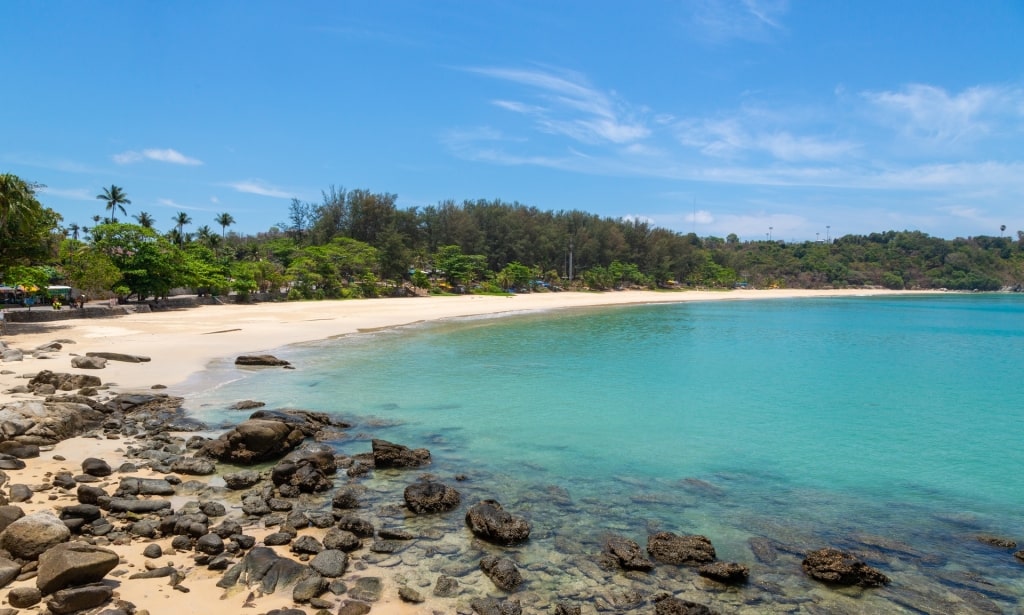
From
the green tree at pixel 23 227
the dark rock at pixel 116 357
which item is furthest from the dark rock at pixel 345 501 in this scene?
the green tree at pixel 23 227

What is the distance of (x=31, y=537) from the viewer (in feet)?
20.6

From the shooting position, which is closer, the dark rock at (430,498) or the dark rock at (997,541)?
the dark rock at (997,541)

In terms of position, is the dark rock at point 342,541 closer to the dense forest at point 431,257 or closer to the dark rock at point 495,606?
the dark rock at point 495,606

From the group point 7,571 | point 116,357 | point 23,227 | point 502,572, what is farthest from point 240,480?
point 23,227

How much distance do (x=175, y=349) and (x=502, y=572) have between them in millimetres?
21034

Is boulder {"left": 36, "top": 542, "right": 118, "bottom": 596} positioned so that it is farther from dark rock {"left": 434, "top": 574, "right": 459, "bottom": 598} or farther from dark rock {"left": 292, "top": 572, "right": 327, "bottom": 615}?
dark rock {"left": 434, "top": 574, "right": 459, "bottom": 598}

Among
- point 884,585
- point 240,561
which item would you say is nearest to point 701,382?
point 884,585

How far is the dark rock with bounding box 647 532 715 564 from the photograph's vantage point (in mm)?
7297

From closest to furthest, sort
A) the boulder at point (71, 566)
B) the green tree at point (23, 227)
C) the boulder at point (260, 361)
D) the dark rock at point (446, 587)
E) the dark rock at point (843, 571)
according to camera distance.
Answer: the boulder at point (71, 566), the dark rock at point (446, 587), the dark rock at point (843, 571), the boulder at point (260, 361), the green tree at point (23, 227)

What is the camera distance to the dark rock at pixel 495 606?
5.98 meters

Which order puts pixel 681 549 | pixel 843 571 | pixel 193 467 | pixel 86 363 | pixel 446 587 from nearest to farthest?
pixel 446 587 → pixel 843 571 → pixel 681 549 → pixel 193 467 → pixel 86 363

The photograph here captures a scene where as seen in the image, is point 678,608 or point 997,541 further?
point 997,541

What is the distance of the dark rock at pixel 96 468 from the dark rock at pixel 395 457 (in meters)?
4.24

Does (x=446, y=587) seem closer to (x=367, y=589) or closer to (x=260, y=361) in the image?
(x=367, y=589)
